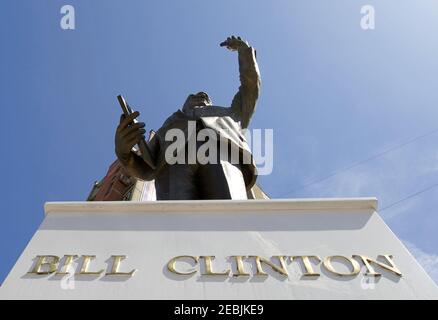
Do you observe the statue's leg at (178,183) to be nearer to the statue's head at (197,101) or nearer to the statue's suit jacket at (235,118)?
the statue's suit jacket at (235,118)

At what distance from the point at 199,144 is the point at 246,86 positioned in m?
1.42

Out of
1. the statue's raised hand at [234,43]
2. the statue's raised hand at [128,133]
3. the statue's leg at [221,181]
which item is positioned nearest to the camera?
the statue's leg at [221,181]

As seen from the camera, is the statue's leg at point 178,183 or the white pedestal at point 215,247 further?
the statue's leg at point 178,183

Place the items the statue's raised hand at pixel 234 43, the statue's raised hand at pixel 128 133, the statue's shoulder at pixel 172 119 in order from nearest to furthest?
the statue's raised hand at pixel 128 133
the statue's shoulder at pixel 172 119
the statue's raised hand at pixel 234 43

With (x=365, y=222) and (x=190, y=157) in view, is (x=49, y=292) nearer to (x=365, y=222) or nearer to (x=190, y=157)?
(x=365, y=222)

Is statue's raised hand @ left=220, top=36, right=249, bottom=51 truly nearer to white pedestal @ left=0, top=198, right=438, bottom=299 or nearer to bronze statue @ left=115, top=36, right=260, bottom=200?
bronze statue @ left=115, top=36, right=260, bottom=200

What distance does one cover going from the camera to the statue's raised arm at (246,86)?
768cm

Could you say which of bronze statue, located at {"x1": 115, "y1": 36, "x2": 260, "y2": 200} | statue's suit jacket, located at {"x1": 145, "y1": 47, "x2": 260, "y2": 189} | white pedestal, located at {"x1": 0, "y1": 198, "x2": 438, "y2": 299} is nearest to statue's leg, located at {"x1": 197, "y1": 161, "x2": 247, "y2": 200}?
bronze statue, located at {"x1": 115, "y1": 36, "x2": 260, "y2": 200}

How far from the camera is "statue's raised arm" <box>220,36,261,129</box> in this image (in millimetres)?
7684

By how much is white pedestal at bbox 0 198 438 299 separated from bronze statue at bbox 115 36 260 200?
1682mm

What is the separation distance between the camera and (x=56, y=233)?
4125 mm

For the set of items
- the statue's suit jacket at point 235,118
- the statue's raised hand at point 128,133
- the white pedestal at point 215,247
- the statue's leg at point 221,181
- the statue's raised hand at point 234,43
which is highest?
the statue's raised hand at point 234,43

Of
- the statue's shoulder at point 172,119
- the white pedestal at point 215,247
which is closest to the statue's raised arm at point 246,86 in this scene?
the statue's shoulder at point 172,119
